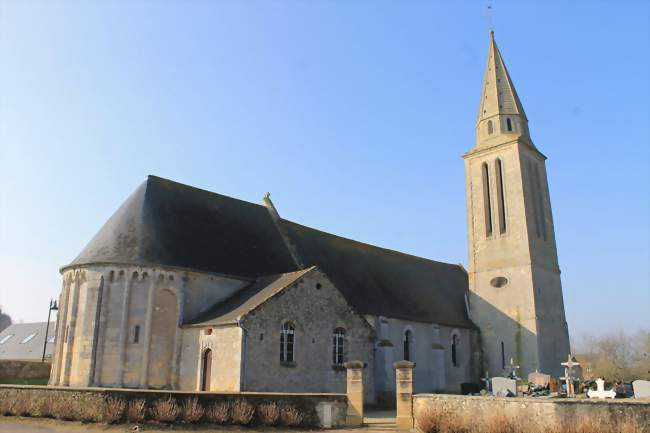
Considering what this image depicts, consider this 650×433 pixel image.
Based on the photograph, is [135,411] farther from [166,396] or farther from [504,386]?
[504,386]

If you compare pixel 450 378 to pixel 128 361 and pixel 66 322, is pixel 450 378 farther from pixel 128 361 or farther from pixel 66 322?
pixel 66 322

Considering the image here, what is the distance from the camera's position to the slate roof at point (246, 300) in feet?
72.7

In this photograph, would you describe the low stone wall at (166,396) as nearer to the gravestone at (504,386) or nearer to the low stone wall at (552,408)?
the low stone wall at (552,408)

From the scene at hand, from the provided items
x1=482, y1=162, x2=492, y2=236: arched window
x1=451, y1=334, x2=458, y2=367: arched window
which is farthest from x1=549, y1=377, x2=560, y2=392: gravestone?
x1=482, y1=162, x2=492, y2=236: arched window

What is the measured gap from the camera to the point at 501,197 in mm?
37188

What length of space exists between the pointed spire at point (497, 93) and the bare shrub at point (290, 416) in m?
28.2

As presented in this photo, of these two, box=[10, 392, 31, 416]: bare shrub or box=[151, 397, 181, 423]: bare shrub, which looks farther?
box=[10, 392, 31, 416]: bare shrub

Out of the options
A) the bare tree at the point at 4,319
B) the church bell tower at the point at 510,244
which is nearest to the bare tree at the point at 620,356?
the church bell tower at the point at 510,244

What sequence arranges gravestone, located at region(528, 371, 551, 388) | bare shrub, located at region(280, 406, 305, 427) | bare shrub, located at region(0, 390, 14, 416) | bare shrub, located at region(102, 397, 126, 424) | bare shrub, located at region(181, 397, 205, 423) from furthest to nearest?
gravestone, located at region(528, 371, 551, 388), bare shrub, located at region(280, 406, 305, 427), bare shrub, located at region(0, 390, 14, 416), bare shrub, located at region(181, 397, 205, 423), bare shrub, located at region(102, 397, 126, 424)

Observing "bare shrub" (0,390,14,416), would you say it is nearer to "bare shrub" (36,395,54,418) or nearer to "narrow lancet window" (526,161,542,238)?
"bare shrub" (36,395,54,418)

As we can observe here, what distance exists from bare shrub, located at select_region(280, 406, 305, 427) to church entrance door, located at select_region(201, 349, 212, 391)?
6.57 m

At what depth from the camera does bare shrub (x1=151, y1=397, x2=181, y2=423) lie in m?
14.7

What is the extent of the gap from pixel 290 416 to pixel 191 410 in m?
2.99

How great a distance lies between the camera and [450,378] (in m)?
33.2
